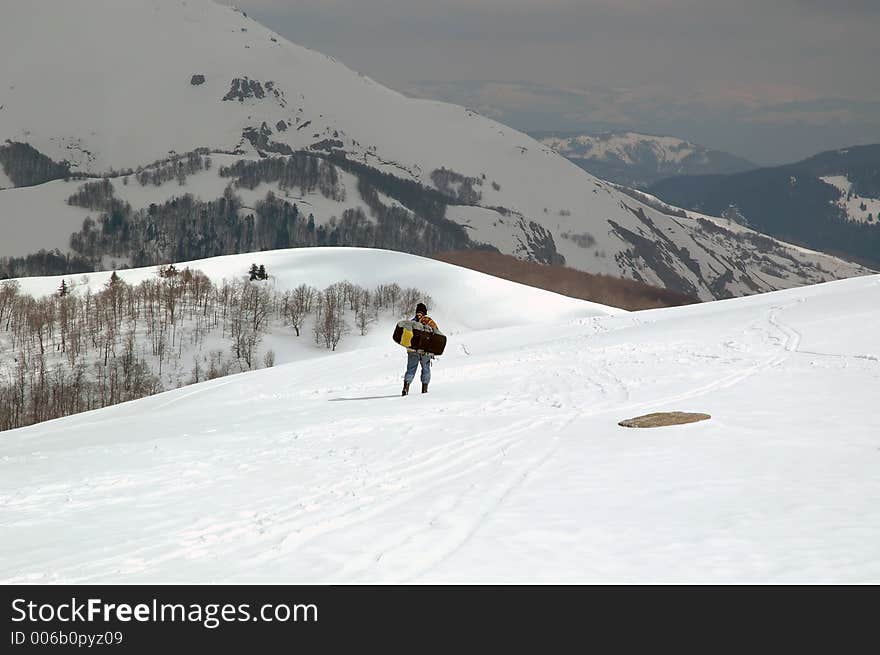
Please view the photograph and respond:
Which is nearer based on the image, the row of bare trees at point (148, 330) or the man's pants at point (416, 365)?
the man's pants at point (416, 365)

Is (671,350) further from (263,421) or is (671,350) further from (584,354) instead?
(263,421)

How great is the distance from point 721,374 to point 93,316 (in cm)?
13945

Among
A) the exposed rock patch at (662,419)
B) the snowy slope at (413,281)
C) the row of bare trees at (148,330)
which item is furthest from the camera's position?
the snowy slope at (413,281)

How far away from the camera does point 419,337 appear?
26641mm

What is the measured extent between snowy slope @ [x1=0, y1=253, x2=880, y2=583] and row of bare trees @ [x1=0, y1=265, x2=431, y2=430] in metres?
102

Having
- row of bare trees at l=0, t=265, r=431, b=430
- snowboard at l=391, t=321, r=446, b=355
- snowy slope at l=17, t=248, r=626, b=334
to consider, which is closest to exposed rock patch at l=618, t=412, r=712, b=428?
snowboard at l=391, t=321, r=446, b=355

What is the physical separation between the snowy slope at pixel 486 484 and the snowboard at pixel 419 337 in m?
1.84

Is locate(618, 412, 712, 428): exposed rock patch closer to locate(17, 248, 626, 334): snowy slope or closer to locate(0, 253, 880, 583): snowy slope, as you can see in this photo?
locate(0, 253, 880, 583): snowy slope

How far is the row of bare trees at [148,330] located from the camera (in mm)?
124500

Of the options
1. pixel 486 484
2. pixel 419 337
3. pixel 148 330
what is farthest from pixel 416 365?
pixel 148 330

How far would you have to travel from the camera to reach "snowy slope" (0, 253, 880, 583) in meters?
9.91

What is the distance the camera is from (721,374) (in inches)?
1059

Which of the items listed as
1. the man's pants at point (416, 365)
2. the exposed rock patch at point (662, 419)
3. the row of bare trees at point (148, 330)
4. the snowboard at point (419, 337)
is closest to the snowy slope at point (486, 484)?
the exposed rock patch at point (662, 419)

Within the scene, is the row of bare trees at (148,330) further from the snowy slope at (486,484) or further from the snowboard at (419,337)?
the snowboard at (419,337)
